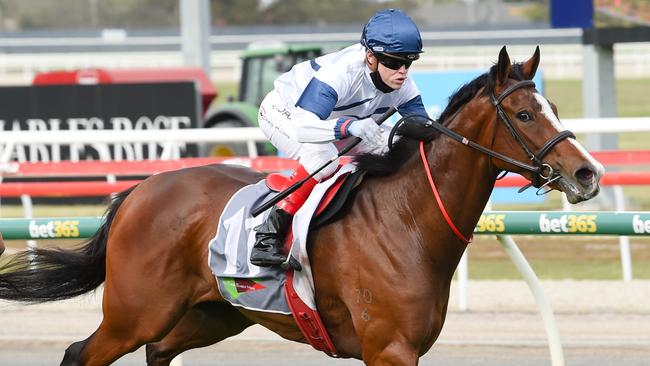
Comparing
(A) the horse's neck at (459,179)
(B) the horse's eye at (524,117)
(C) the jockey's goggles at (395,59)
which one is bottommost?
(A) the horse's neck at (459,179)

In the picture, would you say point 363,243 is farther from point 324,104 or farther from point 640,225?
point 640,225

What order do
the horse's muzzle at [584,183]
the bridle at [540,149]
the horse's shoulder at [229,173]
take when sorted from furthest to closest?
the horse's shoulder at [229,173], the bridle at [540,149], the horse's muzzle at [584,183]

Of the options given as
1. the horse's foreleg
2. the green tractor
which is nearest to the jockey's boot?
the horse's foreleg

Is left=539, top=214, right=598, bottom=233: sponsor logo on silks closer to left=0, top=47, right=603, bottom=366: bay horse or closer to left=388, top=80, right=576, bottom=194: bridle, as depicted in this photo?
left=0, top=47, right=603, bottom=366: bay horse

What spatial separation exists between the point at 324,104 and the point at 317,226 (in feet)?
1.52

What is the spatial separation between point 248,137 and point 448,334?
1991mm

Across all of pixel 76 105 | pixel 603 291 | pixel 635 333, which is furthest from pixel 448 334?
pixel 76 105

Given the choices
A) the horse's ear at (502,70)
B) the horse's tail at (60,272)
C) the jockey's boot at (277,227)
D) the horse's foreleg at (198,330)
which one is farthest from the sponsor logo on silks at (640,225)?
the horse's tail at (60,272)

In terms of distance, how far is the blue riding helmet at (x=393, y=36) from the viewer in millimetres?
4207

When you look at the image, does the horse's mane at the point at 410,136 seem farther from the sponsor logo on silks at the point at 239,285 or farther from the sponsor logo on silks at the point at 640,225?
the sponsor logo on silks at the point at 640,225

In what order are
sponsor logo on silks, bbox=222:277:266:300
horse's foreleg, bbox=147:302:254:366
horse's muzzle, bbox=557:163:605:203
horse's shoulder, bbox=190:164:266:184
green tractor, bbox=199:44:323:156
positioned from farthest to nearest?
green tractor, bbox=199:44:323:156 < horse's foreleg, bbox=147:302:254:366 < horse's shoulder, bbox=190:164:266:184 < sponsor logo on silks, bbox=222:277:266:300 < horse's muzzle, bbox=557:163:605:203

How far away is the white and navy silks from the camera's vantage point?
4238 mm

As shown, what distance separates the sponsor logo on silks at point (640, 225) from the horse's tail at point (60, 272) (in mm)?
2152

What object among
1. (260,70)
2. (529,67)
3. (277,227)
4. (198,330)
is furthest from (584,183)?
(260,70)
